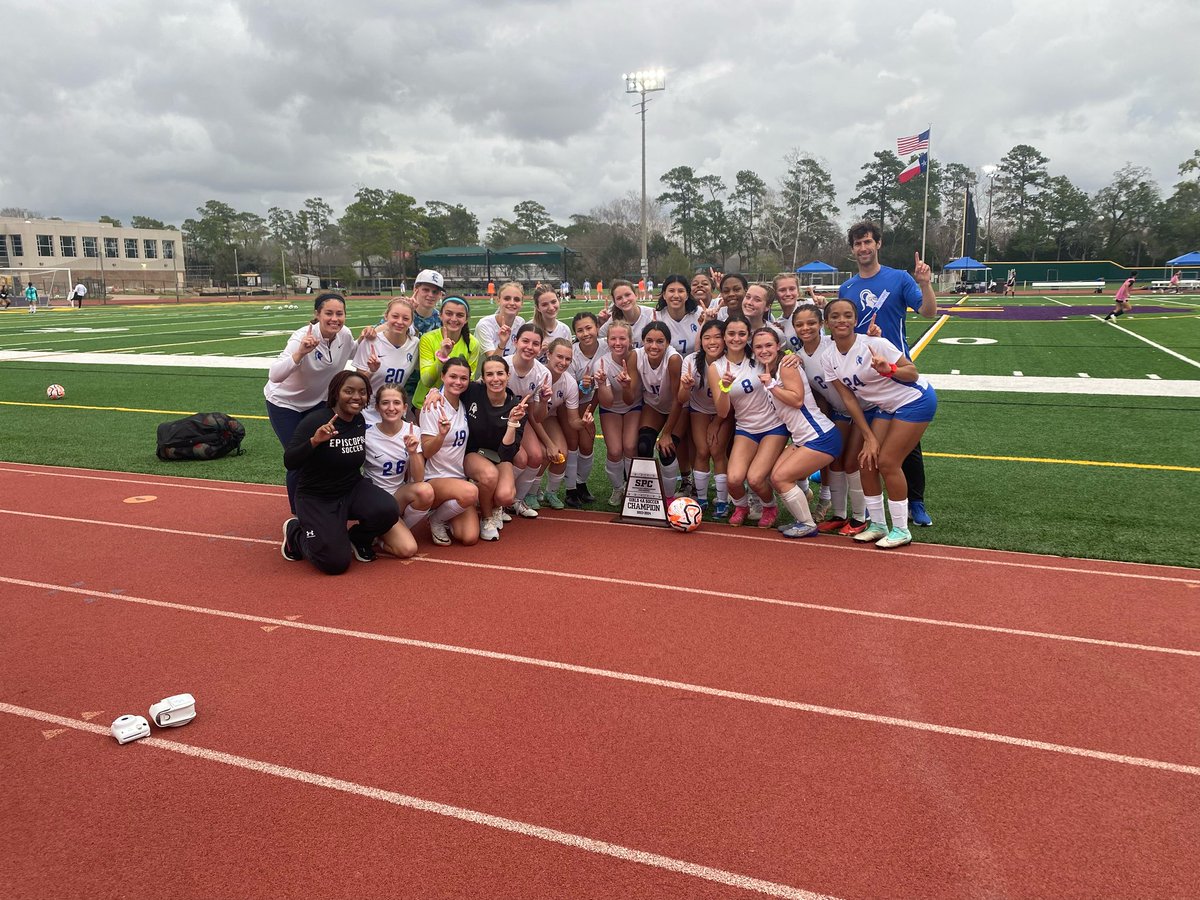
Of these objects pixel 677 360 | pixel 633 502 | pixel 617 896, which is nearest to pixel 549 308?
pixel 677 360

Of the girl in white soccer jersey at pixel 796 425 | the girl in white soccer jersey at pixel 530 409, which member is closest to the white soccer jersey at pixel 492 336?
the girl in white soccer jersey at pixel 530 409

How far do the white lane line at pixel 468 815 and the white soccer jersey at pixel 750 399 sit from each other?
4273 millimetres

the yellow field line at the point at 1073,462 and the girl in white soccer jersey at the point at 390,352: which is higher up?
the girl in white soccer jersey at the point at 390,352

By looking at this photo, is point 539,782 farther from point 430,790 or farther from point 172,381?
point 172,381

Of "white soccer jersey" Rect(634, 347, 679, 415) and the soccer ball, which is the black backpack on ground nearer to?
"white soccer jersey" Rect(634, 347, 679, 415)

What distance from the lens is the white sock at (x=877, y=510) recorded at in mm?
6289

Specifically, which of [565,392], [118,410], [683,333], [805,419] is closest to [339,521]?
[565,392]

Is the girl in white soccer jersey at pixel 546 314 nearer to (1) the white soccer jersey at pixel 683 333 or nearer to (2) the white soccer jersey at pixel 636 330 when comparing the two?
(2) the white soccer jersey at pixel 636 330

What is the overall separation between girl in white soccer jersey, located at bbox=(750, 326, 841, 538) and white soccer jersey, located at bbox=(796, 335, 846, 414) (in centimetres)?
11

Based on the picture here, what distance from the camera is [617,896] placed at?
2689mm

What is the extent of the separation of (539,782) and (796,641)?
191cm

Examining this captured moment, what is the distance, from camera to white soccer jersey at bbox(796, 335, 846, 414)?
6.33 metres

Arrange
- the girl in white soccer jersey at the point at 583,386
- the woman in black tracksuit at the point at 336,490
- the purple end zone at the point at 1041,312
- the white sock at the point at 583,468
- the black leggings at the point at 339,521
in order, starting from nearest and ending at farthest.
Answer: the woman in black tracksuit at the point at 336,490, the black leggings at the point at 339,521, the girl in white soccer jersey at the point at 583,386, the white sock at the point at 583,468, the purple end zone at the point at 1041,312

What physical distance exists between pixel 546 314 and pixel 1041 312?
105 feet
